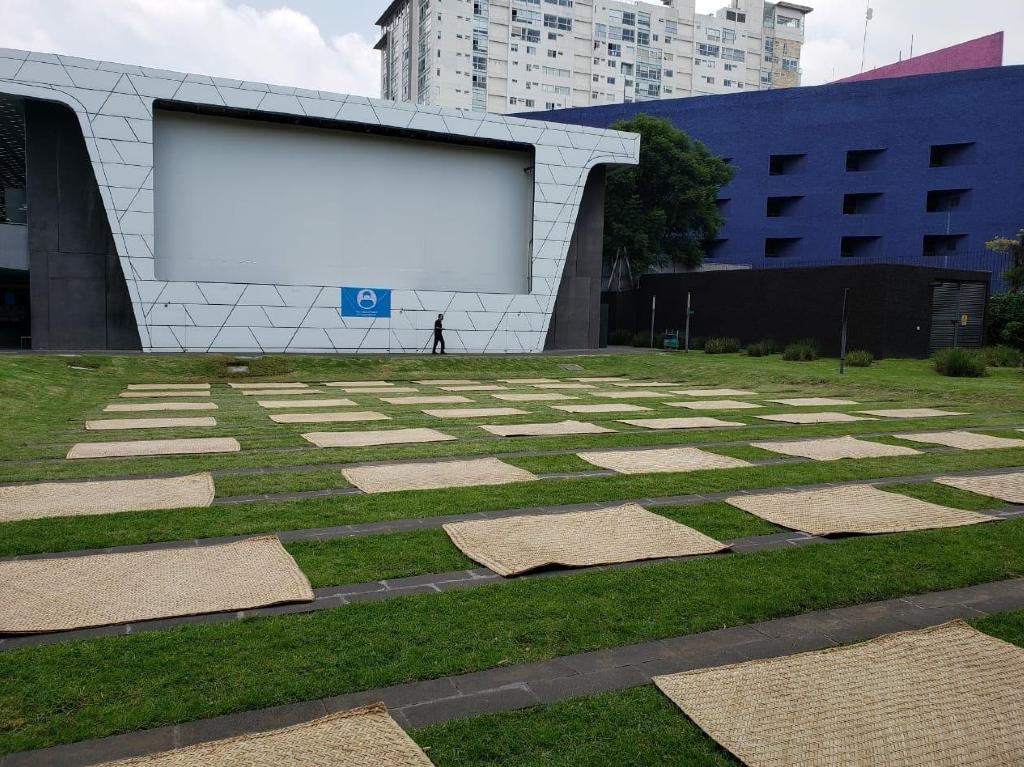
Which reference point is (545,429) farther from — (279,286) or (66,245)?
(66,245)

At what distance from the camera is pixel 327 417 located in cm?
1320

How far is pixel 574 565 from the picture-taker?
5.30m

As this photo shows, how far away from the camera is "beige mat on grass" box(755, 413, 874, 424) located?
13195 mm

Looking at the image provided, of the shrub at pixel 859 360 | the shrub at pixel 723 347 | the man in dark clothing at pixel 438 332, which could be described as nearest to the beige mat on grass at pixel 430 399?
the man in dark clothing at pixel 438 332

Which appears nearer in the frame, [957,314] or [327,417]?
[327,417]

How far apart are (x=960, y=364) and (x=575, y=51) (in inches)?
3400

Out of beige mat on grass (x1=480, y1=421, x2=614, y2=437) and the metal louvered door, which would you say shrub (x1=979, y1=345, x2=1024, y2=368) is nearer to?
the metal louvered door

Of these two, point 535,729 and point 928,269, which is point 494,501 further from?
point 928,269

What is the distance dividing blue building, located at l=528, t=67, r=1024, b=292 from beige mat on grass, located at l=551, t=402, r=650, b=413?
1581 inches

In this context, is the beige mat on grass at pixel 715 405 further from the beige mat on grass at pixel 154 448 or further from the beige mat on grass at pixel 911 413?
the beige mat on grass at pixel 154 448

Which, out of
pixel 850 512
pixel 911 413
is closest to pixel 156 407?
pixel 850 512

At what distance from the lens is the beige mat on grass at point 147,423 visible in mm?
11688

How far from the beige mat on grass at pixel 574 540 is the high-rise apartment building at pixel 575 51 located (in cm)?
8804

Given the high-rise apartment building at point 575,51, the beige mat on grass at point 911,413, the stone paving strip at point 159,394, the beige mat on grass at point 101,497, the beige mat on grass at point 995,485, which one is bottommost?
the stone paving strip at point 159,394
